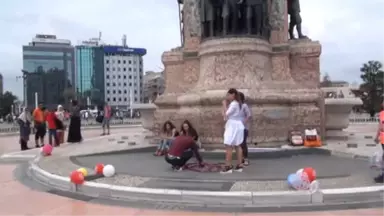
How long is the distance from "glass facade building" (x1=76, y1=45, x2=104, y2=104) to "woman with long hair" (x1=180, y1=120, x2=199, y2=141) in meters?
112

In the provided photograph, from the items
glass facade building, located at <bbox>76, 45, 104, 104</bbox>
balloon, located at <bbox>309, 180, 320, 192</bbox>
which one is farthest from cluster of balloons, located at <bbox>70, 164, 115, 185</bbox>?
glass facade building, located at <bbox>76, 45, 104, 104</bbox>

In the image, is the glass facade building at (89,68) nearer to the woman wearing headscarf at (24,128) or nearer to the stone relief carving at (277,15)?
the woman wearing headscarf at (24,128)

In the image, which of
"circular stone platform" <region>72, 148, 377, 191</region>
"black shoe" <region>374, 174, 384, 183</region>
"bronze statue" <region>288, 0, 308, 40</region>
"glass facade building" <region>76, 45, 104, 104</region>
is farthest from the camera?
"glass facade building" <region>76, 45, 104, 104</region>

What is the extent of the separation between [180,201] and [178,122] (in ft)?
17.3

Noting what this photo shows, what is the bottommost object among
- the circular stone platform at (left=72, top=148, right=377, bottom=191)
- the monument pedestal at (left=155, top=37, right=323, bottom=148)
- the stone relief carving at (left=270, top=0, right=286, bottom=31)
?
the circular stone platform at (left=72, top=148, right=377, bottom=191)

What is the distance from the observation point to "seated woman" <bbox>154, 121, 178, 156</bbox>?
10281 millimetres

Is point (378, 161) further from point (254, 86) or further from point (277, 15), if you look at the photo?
point (277, 15)

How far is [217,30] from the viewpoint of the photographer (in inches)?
487

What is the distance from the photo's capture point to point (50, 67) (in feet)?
334

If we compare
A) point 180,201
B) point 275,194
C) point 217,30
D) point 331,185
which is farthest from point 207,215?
point 217,30

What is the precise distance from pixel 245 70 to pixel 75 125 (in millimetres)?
7142

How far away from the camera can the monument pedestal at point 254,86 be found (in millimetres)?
10672

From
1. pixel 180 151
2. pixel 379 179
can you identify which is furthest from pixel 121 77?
pixel 379 179

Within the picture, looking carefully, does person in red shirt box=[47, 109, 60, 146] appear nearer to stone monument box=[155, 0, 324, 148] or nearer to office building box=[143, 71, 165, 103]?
stone monument box=[155, 0, 324, 148]
